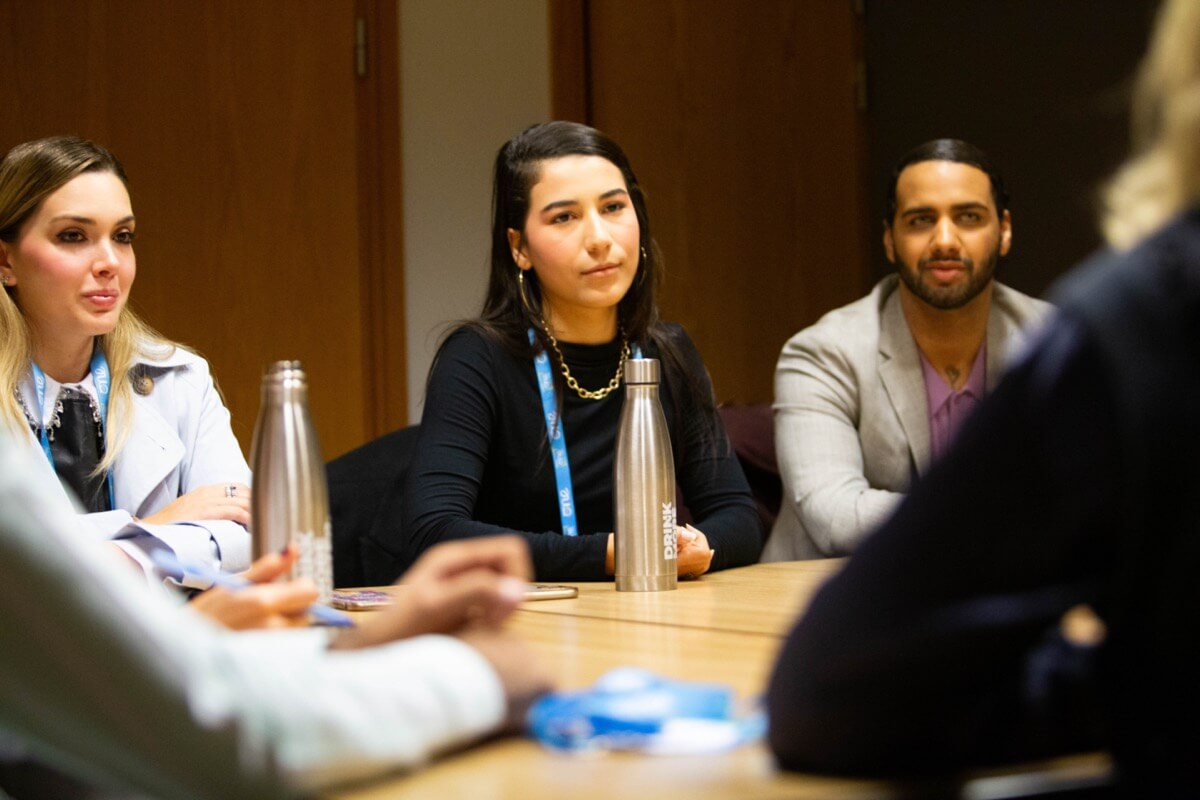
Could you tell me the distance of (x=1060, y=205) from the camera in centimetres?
473

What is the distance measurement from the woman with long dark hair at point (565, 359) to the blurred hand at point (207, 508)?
1.15 feet

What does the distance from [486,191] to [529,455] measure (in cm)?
205

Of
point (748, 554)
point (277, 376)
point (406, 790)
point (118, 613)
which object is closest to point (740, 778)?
point (406, 790)

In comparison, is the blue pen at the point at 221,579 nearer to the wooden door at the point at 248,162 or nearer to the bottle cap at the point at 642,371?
the bottle cap at the point at 642,371

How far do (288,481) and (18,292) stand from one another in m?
1.36

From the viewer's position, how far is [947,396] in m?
3.24

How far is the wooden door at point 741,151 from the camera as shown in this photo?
192 inches

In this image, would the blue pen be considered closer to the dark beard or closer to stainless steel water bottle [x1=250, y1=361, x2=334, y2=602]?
stainless steel water bottle [x1=250, y1=361, x2=334, y2=602]

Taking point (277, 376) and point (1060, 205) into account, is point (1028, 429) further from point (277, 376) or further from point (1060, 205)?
point (1060, 205)

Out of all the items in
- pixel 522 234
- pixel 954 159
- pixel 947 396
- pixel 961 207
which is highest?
pixel 954 159

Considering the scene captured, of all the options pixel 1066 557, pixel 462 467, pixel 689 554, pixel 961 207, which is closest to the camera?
pixel 1066 557

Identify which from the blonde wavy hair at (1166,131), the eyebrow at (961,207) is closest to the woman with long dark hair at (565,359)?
the eyebrow at (961,207)

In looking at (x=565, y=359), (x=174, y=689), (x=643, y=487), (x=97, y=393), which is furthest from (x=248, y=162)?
(x=174, y=689)

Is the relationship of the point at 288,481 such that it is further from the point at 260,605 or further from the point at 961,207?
the point at 961,207
